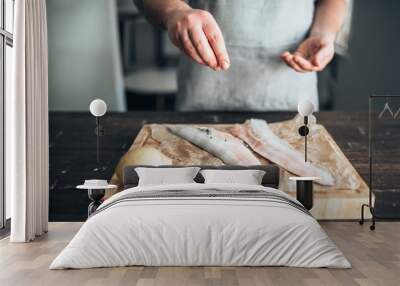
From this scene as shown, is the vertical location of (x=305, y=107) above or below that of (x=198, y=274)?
above

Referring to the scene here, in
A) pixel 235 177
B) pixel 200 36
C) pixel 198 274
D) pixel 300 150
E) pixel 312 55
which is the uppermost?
pixel 200 36

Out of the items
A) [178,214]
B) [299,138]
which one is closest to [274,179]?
[299,138]

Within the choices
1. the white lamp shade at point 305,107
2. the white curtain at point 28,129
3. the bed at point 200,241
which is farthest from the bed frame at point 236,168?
the bed at point 200,241

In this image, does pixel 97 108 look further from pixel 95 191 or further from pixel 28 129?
pixel 28 129

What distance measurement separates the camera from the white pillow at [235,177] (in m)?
7.28

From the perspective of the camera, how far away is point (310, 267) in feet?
15.5

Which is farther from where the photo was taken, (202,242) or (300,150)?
(300,150)

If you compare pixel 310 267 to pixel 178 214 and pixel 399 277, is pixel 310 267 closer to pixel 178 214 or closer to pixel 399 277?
pixel 399 277

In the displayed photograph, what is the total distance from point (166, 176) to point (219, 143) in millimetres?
1026

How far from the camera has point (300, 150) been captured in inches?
317

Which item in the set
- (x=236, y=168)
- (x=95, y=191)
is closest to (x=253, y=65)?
(x=236, y=168)

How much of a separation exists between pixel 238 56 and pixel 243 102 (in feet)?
2.01

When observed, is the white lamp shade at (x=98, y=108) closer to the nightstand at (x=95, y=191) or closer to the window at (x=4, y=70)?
the nightstand at (x=95, y=191)

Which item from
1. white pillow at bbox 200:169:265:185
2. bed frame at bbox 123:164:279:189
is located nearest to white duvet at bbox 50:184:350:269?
white pillow at bbox 200:169:265:185
